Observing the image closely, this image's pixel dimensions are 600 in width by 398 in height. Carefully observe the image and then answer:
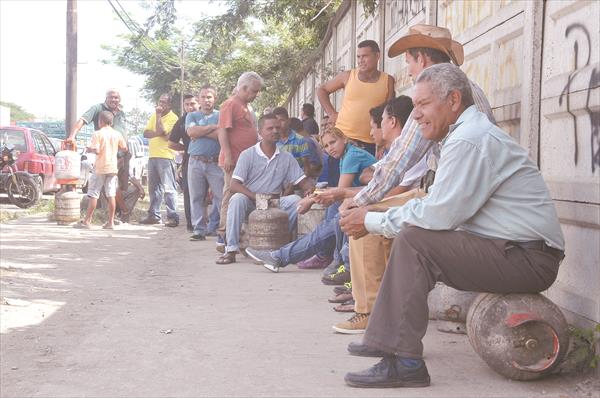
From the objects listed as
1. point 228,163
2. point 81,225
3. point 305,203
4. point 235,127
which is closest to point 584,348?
point 305,203

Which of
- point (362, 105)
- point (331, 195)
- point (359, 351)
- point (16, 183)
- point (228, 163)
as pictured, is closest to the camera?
point (359, 351)

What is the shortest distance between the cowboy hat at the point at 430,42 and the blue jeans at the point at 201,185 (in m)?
5.53

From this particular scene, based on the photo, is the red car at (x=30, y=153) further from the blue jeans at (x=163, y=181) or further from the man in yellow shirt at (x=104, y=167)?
the man in yellow shirt at (x=104, y=167)

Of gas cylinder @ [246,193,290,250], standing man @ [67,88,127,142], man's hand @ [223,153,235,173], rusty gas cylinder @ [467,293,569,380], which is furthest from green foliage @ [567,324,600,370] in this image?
standing man @ [67,88,127,142]

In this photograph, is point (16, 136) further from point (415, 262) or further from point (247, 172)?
point (415, 262)

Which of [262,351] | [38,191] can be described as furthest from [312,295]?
[38,191]

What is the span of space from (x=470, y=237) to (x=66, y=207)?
403 inches

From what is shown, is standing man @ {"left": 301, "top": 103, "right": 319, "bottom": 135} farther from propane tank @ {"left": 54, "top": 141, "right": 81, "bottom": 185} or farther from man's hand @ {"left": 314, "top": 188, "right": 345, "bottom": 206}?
man's hand @ {"left": 314, "top": 188, "right": 345, "bottom": 206}

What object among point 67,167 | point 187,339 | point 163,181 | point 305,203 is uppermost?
point 67,167

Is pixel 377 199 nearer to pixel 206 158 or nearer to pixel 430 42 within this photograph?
pixel 430 42

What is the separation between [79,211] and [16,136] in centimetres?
609

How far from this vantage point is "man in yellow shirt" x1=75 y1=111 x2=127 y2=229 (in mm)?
12023

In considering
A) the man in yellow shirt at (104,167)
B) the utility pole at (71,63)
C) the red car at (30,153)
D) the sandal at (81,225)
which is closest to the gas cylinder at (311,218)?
the man in yellow shirt at (104,167)

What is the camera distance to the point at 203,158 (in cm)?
1066
